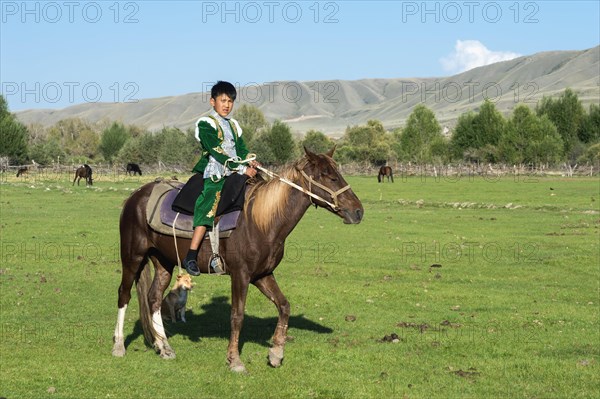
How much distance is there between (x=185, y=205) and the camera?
10.4m

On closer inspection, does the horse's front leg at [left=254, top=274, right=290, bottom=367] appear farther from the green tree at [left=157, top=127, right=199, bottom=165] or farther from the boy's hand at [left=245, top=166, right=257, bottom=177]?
the green tree at [left=157, top=127, right=199, bottom=165]

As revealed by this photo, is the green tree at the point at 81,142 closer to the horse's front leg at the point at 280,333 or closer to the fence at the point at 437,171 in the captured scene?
the fence at the point at 437,171

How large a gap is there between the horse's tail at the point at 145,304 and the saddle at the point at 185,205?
42.8 inches

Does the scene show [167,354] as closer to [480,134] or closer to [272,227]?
[272,227]

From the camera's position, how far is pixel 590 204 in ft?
135

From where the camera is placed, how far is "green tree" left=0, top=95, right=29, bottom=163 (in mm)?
109000

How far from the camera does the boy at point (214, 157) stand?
32.3 feet

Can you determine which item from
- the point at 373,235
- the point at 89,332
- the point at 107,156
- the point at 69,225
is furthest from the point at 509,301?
the point at 107,156

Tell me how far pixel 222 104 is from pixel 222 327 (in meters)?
4.64

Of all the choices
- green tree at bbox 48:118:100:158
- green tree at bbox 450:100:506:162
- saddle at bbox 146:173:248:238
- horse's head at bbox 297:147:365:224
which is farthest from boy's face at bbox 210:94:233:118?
green tree at bbox 48:118:100:158

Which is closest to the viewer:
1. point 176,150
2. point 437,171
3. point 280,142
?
point 437,171

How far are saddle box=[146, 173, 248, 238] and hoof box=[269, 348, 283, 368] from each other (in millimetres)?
1898

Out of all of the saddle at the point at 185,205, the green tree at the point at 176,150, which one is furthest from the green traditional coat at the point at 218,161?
the green tree at the point at 176,150

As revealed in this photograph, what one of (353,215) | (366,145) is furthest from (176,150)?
(353,215)
